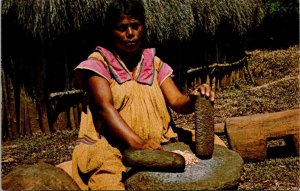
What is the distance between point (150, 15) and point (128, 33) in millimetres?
4753

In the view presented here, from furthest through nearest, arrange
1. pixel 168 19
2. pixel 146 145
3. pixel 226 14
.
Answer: pixel 226 14 → pixel 168 19 → pixel 146 145

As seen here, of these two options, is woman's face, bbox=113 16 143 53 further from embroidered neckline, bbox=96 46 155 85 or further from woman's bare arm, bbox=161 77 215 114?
woman's bare arm, bbox=161 77 215 114

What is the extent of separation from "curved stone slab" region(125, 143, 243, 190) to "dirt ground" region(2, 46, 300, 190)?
0.81m

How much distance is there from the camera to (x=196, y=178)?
Answer: 2557mm

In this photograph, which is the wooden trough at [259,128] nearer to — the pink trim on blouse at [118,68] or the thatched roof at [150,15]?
the pink trim on blouse at [118,68]

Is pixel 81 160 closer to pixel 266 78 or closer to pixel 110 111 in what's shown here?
pixel 110 111

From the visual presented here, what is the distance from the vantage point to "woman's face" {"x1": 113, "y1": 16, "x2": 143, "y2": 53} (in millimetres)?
2855

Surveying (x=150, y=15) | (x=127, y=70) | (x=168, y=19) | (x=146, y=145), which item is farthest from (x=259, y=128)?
(x=168, y=19)

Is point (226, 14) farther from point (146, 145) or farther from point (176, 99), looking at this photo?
point (146, 145)

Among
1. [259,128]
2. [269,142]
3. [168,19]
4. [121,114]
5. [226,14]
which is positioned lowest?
[269,142]

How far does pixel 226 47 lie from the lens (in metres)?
12.0

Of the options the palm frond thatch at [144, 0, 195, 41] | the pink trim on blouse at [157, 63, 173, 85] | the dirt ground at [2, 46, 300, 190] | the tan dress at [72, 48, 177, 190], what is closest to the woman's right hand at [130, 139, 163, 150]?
the tan dress at [72, 48, 177, 190]

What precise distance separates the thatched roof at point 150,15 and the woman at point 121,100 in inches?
139

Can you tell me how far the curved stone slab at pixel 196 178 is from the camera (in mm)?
2480
